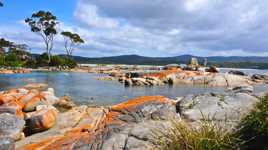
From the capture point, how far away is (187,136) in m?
4.20

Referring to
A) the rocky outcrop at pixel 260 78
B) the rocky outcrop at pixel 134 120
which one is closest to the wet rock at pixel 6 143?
the rocky outcrop at pixel 134 120

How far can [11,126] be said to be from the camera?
793 centimetres

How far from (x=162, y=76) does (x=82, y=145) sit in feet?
86.5

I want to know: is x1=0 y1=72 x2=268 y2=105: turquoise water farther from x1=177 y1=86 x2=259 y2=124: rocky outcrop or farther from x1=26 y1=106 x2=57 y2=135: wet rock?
x1=177 y1=86 x2=259 y2=124: rocky outcrop

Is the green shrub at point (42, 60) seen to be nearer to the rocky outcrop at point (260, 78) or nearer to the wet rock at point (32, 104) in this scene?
the rocky outcrop at point (260, 78)

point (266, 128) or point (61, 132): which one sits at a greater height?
point (266, 128)

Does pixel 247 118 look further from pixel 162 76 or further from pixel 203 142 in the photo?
pixel 162 76

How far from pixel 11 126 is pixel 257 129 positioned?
6029 millimetres

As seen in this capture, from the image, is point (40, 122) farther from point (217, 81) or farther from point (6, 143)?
point (217, 81)

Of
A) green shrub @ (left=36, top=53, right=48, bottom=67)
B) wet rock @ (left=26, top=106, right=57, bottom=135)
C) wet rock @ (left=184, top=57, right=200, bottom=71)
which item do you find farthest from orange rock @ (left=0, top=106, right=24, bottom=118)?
green shrub @ (left=36, top=53, right=48, bottom=67)

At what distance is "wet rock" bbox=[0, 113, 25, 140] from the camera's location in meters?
7.70

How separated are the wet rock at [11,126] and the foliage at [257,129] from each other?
5458mm

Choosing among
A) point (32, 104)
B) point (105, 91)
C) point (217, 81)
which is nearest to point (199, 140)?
point (32, 104)

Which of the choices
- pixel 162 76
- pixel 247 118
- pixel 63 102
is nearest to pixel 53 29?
pixel 162 76
